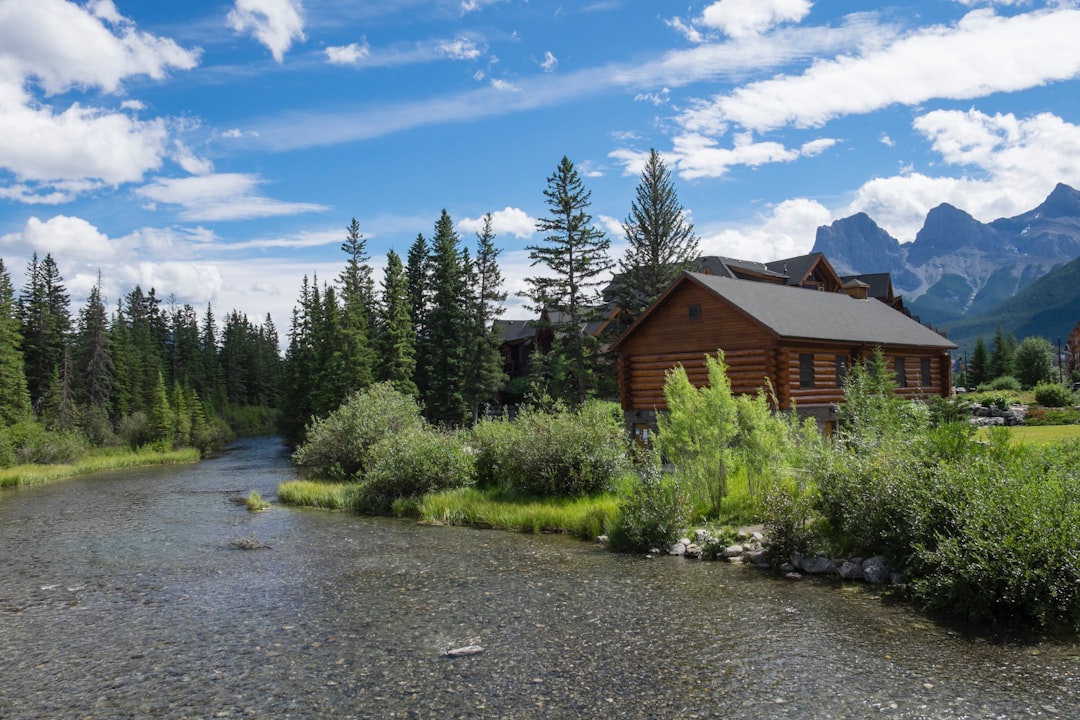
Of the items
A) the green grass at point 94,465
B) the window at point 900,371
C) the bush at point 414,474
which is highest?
the window at point 900,371

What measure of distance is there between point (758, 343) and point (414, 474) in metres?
13.5

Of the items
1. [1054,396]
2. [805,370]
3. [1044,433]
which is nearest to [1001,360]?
[1054,396]

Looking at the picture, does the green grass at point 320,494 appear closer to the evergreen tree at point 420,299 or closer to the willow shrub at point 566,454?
the willow shrub at point 566,454

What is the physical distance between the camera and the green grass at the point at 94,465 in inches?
1542

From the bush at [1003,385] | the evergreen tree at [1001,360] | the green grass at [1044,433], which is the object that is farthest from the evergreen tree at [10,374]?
the evergreen tree at [1001,360]

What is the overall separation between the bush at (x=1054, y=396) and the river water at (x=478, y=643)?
111ft

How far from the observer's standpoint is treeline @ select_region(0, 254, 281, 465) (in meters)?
48.5

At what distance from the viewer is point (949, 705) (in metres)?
8.09

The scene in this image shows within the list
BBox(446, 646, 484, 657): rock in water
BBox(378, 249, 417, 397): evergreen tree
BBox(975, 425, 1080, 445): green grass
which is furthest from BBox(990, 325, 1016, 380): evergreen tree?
BBox(446, 646, 484, 657): rock in water

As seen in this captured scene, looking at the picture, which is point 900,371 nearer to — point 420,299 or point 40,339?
point 420,299

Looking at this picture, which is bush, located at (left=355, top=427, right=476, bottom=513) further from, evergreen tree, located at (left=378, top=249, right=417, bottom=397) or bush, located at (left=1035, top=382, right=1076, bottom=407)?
bush, located at (left=1035, top=382, right=1076, bottom=407)

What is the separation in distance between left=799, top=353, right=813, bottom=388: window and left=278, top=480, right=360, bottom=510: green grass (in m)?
17.2

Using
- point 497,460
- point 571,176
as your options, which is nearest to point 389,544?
point 497,460

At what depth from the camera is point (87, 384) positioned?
62250 millimetres
